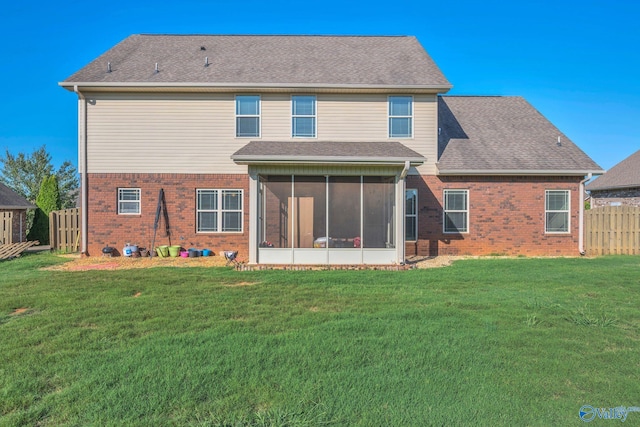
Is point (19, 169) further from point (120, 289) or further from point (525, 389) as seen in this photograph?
point (525, 389)

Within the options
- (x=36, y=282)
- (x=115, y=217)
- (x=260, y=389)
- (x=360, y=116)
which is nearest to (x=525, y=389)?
(x=260, y=389)

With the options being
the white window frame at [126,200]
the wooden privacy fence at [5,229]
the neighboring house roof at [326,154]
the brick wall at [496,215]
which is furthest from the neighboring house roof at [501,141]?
the wooden privacy fence at [5,229]

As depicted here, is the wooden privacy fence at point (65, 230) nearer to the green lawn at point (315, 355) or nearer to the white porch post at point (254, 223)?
the green lawn at point (315, 355)

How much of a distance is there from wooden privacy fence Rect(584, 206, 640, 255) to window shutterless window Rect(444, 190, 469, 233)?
15.3 feet

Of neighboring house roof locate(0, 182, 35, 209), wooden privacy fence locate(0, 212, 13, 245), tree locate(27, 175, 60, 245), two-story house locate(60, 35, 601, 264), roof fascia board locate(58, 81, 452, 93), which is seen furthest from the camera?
neighboring house roof locate(0, 182, 35, 209)

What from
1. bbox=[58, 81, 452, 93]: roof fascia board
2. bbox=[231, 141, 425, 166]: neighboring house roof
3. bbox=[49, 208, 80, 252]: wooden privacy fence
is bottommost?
bbox=[49, 208, 80, 252]: wooden privacy fence

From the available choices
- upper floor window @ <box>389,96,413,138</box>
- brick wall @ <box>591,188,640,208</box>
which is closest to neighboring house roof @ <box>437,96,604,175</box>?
upper floor window @ <box>389,96,413,138</box>

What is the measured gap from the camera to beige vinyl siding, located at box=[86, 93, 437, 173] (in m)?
13.1

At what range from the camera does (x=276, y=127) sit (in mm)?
13242

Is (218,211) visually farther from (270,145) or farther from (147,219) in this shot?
(270,145)

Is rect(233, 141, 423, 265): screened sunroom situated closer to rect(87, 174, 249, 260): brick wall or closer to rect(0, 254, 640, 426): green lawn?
rect(87, 174, 249, 260): brick wall

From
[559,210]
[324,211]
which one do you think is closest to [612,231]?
[559,210]

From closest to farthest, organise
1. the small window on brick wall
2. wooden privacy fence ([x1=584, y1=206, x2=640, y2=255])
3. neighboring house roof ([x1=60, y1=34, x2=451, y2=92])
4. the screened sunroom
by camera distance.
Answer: the screened sunroom, neighboring house roof ([x1=60, y1=34, x2=451, y2=92]), the small window on brick wall, wooden privacy fence ([x1=584, y1=206, x2=640, y2=255])

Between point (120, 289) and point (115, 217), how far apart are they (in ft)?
20.8
